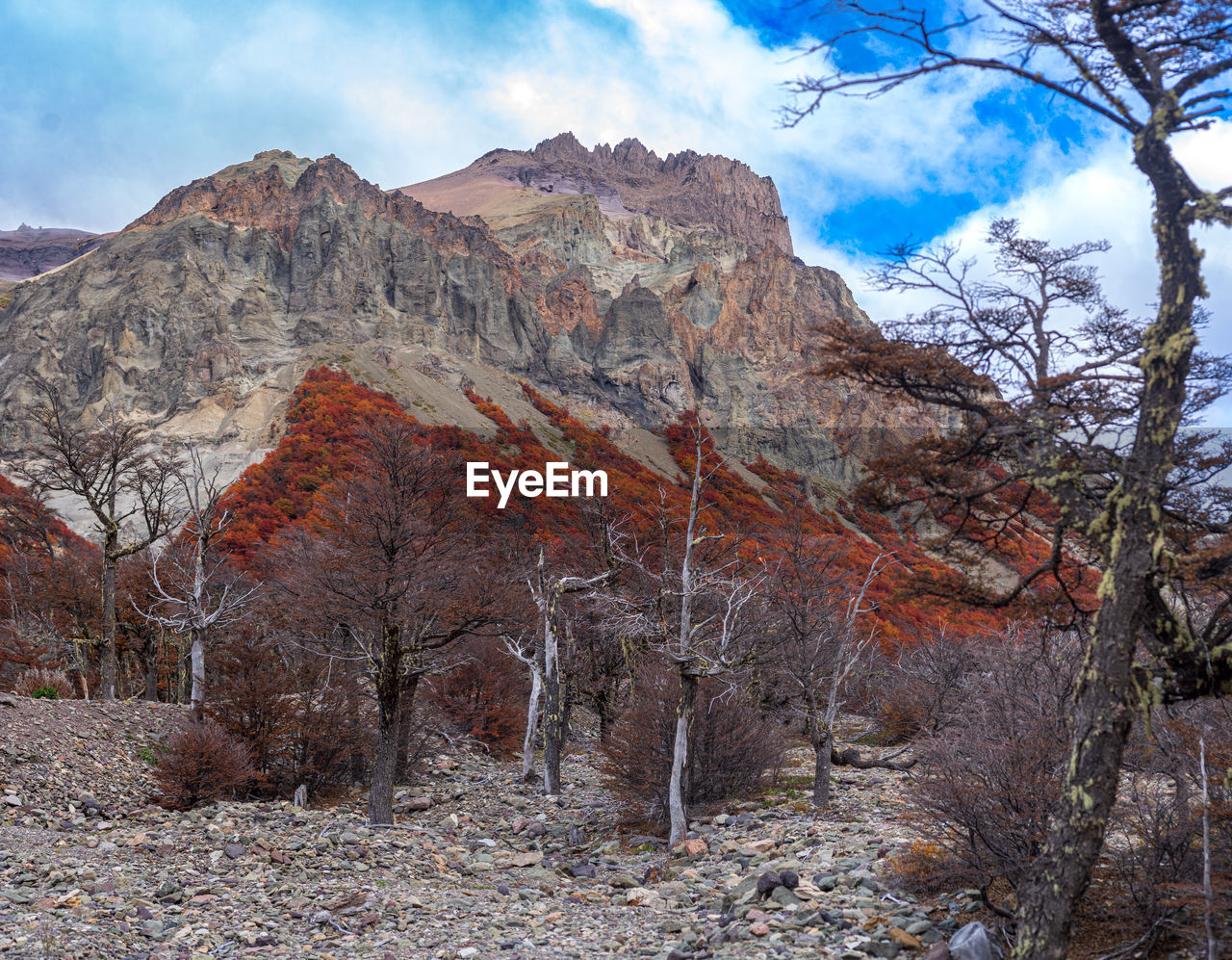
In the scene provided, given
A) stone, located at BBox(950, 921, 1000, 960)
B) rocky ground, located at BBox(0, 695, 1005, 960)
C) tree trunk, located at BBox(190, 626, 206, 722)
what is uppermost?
tree trunk, located at BBox(190, 626, 206, 722)

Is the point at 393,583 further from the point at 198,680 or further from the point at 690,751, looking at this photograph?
the point at 690,751

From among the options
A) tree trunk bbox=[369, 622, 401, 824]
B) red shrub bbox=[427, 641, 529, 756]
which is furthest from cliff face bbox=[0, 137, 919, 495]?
tree trunk bbox=[369, 622, 401, 824]

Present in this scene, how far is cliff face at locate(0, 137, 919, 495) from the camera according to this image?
76.8 metres

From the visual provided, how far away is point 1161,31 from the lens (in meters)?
5.50

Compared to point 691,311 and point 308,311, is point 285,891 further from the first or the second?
point 691,311

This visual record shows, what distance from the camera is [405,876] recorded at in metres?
10.8

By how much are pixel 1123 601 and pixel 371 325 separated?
93325 mm

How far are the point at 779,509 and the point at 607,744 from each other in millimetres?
64644

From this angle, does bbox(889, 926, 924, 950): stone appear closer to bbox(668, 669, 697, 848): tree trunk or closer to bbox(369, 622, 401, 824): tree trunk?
bbox(668, 669, 697, 848): tree trunk

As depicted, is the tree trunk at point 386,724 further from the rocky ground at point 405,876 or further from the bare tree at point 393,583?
the rocky ground at point 405,876

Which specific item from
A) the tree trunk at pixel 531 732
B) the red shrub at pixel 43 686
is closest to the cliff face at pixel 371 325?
the red shrub at pixel 43 686

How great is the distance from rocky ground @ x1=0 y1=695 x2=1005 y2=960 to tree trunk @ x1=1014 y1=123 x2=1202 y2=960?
168cm

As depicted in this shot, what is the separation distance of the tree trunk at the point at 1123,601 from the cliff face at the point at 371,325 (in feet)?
210

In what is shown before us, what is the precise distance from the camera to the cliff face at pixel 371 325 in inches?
3024
